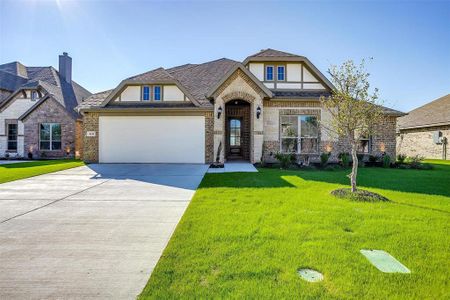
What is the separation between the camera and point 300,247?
11.1 feet

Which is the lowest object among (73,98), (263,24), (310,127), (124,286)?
(124,286)

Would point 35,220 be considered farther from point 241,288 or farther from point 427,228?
point 427,228

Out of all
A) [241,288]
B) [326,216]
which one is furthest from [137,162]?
[241,288]

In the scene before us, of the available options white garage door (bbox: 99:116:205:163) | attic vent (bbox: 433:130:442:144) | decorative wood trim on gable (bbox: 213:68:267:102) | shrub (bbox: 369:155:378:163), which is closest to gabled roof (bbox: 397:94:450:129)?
attic vent (bbox: 433:130:442:144)

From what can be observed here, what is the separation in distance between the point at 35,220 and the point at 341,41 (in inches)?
573

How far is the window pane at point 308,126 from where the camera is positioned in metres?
13.8

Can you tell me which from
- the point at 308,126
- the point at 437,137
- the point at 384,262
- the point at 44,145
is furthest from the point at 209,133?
the point at 437,137

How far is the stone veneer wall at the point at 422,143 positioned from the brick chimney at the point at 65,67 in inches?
1366

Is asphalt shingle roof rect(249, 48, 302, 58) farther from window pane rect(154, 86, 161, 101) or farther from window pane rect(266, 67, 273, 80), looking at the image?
window pane rect(154, 86, 161, 101)

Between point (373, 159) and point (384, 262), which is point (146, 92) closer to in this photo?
point (373, 159)

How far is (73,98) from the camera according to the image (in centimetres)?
2339

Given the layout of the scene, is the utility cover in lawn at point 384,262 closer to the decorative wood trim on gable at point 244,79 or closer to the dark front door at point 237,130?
the decorative wood trim on gable at point 244,79

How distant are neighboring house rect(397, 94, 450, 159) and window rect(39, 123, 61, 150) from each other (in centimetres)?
3030

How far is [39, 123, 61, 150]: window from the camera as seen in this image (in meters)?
19.3
